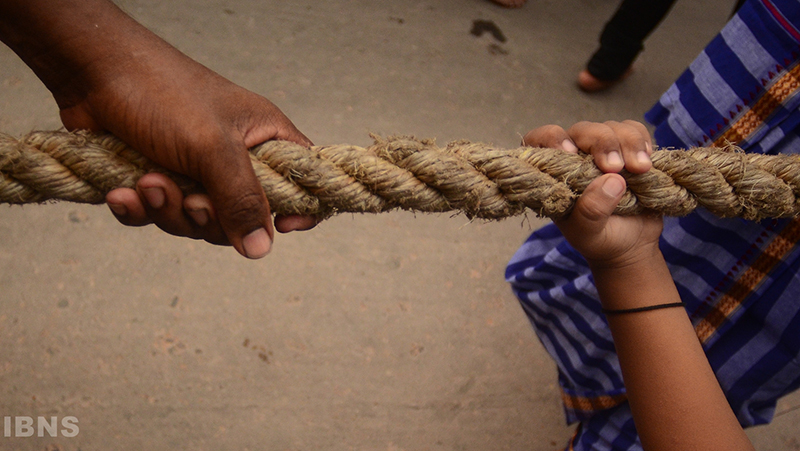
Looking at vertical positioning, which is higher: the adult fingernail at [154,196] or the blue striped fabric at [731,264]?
the blue striped fabric at [731,264]

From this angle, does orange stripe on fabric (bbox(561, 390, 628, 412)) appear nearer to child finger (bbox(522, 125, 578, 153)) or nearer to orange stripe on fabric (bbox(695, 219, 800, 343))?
orange stripe on fabric (bbox(695, 219, 800, 343))

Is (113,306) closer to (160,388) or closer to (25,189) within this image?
(160,388)

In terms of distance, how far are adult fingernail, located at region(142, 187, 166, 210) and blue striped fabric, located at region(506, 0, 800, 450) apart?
692mm

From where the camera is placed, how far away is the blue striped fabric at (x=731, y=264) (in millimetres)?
789

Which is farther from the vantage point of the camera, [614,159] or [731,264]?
[731,264]

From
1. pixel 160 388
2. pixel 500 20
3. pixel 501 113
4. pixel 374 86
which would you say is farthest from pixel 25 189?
pixel 500 20

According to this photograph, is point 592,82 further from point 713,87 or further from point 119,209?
point 119,209

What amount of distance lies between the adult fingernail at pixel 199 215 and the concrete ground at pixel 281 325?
74 centimetres

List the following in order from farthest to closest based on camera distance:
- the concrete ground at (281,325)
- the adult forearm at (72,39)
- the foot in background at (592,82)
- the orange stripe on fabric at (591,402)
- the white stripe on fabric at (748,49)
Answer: the foot in background at (592,82) < the concrete ground at (281,325) < the orange stripe on fabric at (591,402) < the white stripe on fabric at (748,49) < the adult forearm at (72,39)

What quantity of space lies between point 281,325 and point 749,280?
101cm

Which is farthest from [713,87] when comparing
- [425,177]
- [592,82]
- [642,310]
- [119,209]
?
[592,82]

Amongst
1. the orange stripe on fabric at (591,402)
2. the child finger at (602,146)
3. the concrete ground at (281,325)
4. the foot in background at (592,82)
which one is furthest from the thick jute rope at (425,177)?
the foot in background at (592,82)

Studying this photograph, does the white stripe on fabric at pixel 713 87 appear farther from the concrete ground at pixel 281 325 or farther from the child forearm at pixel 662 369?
the concrete ground at pixel 281 325

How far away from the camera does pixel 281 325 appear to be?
135 cm
